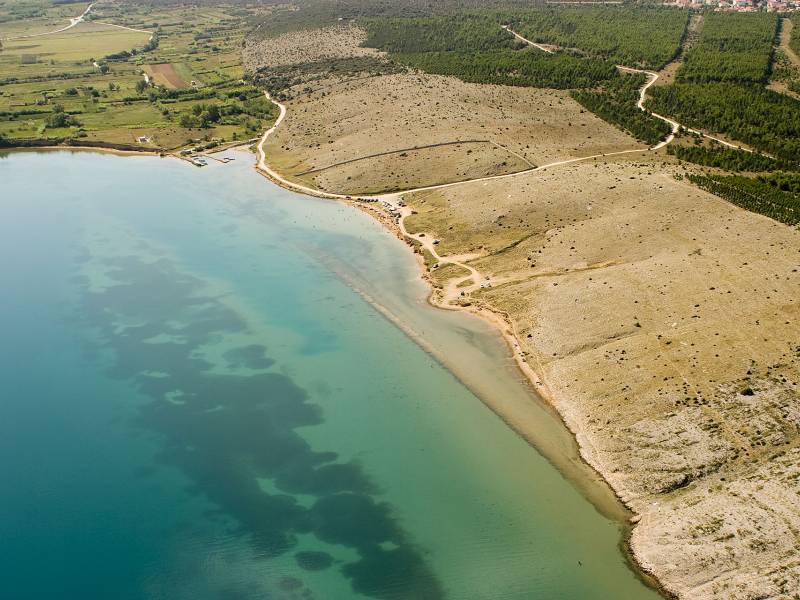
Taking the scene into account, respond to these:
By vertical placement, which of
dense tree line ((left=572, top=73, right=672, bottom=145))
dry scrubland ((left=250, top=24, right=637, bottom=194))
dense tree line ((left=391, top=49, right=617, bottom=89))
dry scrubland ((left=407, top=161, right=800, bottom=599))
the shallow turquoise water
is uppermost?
dense tree line ((left=391, top=49, right=617, bottom=89))

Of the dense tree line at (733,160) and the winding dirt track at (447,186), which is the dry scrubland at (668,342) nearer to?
the winding dirt track at (447,186)

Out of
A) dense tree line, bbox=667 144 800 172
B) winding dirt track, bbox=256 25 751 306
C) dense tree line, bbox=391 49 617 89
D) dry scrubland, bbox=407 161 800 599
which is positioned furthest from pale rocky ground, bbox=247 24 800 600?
dense tree line, bbox=391 49 617 89

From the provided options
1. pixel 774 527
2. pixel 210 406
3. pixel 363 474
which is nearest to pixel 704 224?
pixel 774 527

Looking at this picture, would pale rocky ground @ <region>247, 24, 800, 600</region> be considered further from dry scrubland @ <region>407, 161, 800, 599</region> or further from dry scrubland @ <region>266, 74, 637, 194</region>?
dry scrubland @ <region>266, 74, 637, 194</region>

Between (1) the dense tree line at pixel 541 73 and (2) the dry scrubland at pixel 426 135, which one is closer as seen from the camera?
(2) the dry scrubland at pixel 426 135

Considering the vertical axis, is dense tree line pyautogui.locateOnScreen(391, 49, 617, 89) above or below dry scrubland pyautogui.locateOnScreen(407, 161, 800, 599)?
above

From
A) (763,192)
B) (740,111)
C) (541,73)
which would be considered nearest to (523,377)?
(763,192)

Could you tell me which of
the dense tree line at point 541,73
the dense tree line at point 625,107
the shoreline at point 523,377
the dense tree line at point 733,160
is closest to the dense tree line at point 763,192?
the dense tree line at point 733,160
